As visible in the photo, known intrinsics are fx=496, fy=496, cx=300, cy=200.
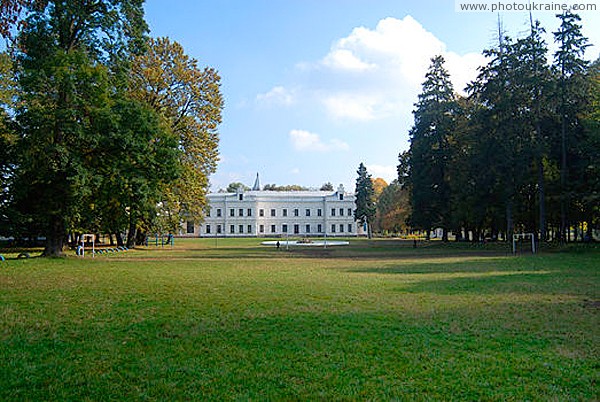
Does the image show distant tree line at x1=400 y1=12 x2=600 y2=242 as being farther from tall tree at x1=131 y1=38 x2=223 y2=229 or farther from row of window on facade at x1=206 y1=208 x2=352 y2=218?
row of window on facade at x1=206 y1=208 x2=352 y2=218

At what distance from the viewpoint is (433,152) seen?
44.4 meters

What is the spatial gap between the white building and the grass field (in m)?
90.5

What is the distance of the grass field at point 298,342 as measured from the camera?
5.10 meters

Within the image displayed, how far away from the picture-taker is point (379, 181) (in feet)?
350

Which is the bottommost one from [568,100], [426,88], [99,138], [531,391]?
[531,391]

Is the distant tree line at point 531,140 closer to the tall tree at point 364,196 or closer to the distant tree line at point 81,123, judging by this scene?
the distant tree line at point 81,123

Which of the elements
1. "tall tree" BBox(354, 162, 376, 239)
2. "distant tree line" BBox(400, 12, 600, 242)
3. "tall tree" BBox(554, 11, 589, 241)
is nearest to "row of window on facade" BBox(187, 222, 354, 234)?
"tall tree" BBox(354, 162, 376, 239)

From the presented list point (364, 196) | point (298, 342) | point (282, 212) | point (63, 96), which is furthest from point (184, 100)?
point (282, 212)

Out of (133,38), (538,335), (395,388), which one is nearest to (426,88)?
(133,38)

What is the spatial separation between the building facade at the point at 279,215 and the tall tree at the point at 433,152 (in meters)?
58.6

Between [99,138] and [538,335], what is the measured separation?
2006cm

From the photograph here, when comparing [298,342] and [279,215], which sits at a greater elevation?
[279,215]

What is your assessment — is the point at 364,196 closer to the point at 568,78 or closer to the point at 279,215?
the point at 279,215

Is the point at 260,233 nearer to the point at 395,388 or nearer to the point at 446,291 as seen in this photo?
the point at 446,291
